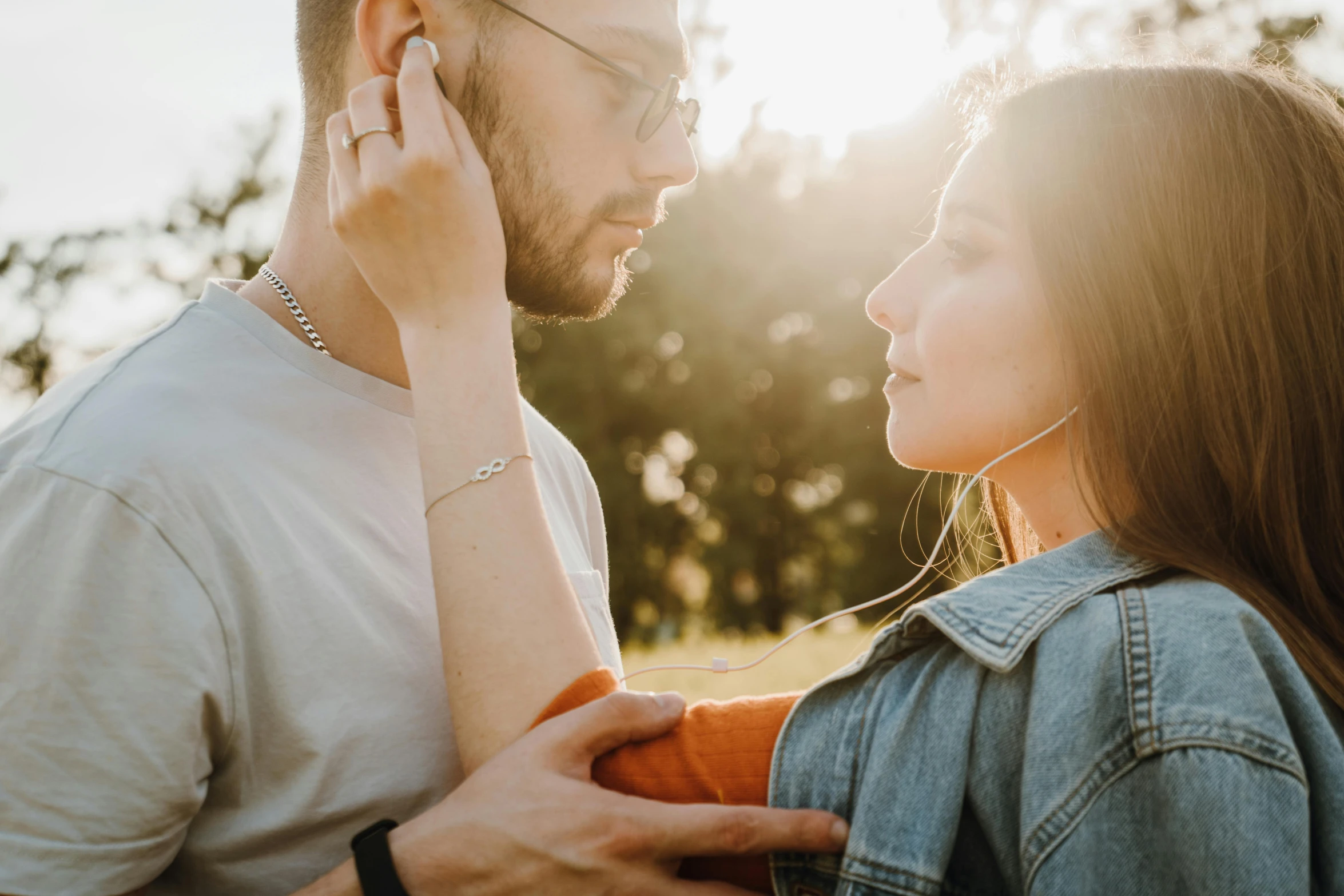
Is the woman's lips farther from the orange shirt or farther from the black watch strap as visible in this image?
the black watch strap

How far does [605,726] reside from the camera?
157cm

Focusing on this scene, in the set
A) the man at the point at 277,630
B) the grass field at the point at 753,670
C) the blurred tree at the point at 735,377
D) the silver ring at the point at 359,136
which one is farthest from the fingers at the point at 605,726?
the blurred tree at the point at 735,377

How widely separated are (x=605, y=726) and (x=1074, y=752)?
680 mm

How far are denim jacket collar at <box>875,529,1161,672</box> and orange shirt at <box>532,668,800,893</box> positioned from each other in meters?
0.24

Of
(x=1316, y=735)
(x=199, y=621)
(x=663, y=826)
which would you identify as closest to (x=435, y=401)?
(x=199, y=621)

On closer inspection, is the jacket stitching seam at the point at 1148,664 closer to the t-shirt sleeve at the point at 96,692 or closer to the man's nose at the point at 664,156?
the t-shirt sleeve at the point at 96,692

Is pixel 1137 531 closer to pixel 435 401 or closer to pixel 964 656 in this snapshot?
pixel 964 656

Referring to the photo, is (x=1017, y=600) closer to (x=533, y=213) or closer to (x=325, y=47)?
(x=533, y=213)

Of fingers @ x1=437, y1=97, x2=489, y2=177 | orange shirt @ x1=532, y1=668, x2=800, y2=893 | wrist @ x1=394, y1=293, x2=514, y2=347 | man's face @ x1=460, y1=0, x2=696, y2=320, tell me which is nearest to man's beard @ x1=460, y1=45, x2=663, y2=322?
man's face @ x1=460, y1=0, x2=696, y2=320

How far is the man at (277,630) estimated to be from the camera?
1514 mm

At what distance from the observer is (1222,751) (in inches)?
50.4

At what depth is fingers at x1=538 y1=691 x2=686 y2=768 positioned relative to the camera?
154cm

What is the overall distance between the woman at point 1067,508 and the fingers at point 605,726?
47 millimetres

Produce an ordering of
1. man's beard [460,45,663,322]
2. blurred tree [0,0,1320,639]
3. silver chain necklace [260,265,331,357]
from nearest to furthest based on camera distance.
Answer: silver chain necklace [260,265,331,357] → man's beard [460,45,663,322] → blurred tree [0,0,1320,639]
